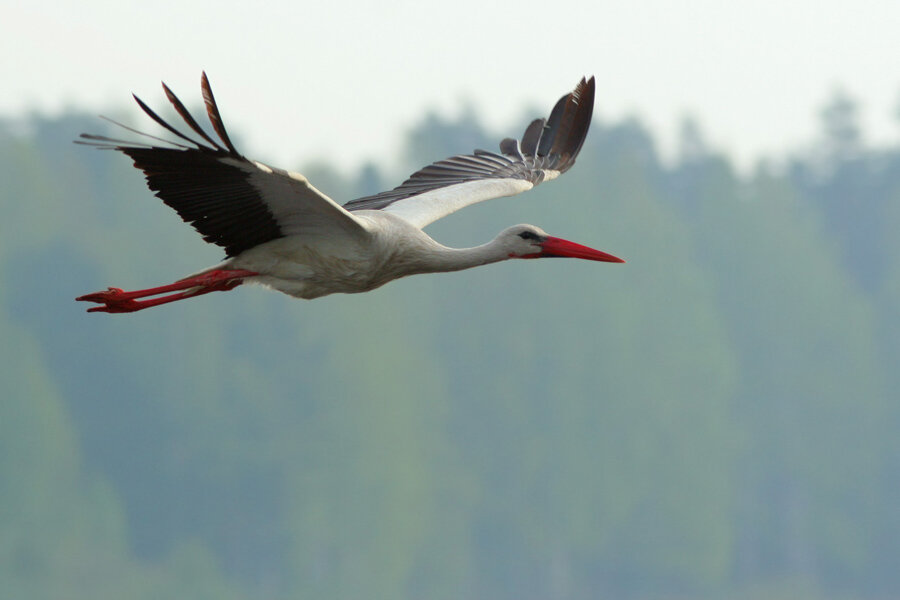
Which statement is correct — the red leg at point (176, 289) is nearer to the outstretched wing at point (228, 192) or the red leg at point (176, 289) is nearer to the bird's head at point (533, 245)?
the outstretched wing at point (228, 192)

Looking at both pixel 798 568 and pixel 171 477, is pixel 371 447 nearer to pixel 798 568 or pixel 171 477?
pixel 171 477

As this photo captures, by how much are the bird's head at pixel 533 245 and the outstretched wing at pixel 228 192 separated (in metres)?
1.28

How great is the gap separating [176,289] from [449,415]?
44799 millimetres

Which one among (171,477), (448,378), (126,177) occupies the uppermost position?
(126,177)

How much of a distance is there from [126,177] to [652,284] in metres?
20.2

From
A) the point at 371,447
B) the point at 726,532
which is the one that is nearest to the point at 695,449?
Result: the point at 726,532

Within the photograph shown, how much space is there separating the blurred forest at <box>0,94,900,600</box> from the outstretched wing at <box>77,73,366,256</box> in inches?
1387

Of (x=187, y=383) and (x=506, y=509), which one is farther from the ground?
(x=187, y=383)

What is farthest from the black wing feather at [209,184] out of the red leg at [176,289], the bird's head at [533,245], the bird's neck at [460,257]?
Answer: the bird's head at [533,245]

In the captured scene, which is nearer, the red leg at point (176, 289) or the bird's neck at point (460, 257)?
the bird's neck at point (460, 257)

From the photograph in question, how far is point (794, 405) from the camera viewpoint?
63062 mm

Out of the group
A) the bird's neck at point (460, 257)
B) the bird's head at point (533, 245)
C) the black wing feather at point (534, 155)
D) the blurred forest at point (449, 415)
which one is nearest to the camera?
the bird's neck at point (460, 257)

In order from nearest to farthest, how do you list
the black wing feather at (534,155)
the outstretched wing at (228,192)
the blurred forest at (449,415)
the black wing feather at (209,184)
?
the black wing feather at (209,184), the outstretched wing at (228,192), the black wing feather at (534,155), the blurred forest at (449,415)

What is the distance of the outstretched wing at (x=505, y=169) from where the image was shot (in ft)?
40.4
